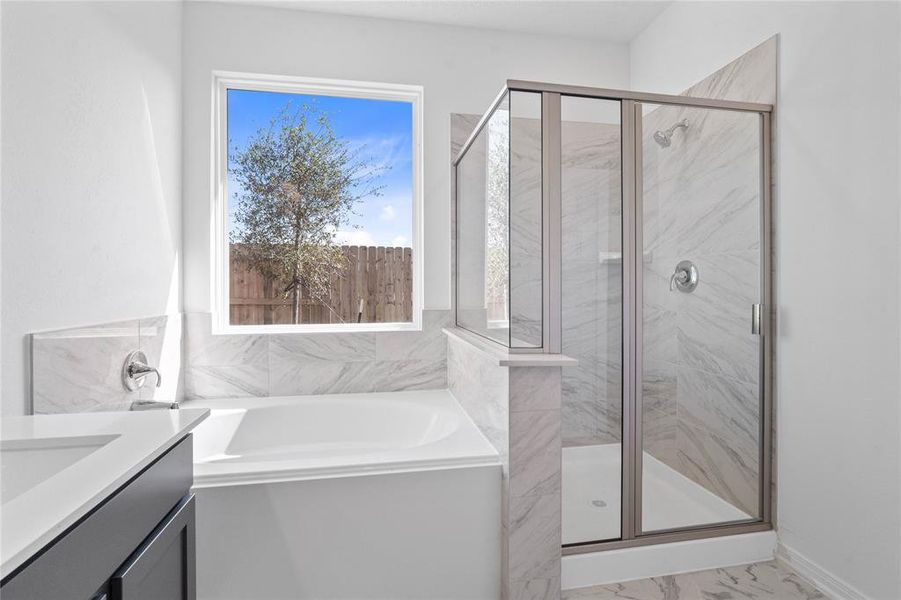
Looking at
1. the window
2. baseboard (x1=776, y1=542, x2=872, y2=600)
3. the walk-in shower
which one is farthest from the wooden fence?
baseboard (x1=776, y1=542, x2=872, y2=600)

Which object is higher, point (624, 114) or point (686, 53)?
point (686, 53)

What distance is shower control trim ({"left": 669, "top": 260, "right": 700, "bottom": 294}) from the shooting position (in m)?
2.02

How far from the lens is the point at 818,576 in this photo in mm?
1817

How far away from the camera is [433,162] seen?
110 inches

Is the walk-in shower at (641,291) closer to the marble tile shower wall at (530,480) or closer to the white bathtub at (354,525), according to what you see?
the marble tile shower wall at (530,480)

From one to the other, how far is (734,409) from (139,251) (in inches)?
101

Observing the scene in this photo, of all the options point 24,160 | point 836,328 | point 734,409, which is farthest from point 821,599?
point 24,160

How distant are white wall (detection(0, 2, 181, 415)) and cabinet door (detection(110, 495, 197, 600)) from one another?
2.30ft

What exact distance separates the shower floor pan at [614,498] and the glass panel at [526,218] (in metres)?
0.49

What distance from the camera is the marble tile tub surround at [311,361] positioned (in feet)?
8.53

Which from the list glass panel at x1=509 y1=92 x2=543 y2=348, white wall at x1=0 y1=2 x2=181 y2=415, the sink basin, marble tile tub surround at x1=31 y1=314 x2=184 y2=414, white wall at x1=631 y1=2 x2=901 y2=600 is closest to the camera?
the sink basin

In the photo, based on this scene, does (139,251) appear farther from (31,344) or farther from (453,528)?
(453,528)

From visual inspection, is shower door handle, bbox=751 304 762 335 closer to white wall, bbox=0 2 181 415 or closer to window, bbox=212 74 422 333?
window, bbox=212 74 422 333

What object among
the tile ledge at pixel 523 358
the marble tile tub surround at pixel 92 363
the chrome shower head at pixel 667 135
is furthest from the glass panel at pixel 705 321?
the marble tile tub surround at pixel 92 363
